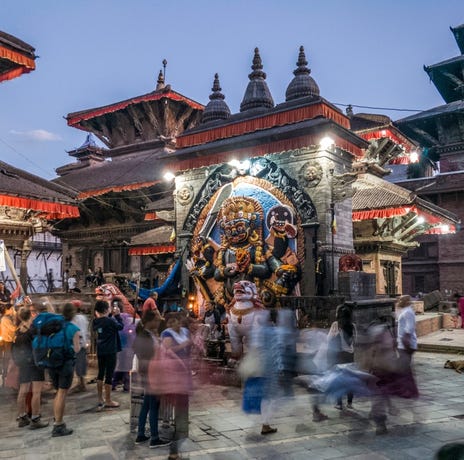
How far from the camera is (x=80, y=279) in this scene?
93.4 ft

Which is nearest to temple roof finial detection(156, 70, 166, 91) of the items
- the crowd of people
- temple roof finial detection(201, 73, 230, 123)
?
temple roof finial detection(201, 73, 230, 123)

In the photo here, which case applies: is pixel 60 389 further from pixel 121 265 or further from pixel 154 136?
pixel 154 136

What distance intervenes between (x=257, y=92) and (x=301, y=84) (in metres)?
1.89

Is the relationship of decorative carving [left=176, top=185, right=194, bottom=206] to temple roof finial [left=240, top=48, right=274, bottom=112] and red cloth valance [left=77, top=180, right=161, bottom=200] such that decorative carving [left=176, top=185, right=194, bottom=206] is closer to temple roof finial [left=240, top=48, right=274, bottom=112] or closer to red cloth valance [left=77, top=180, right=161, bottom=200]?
temple roof finial [left=240, top=48, right=274, bottom=112]

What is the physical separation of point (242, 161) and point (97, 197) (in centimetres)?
1365

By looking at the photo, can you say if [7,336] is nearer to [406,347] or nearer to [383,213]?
[406,347]

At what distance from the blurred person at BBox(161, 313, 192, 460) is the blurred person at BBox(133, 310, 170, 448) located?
0.20 metres

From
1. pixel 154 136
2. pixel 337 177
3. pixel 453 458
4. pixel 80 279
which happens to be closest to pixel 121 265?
pixel 80 279

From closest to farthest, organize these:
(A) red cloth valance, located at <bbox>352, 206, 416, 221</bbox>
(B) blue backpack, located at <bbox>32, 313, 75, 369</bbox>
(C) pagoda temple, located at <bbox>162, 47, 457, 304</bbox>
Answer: (B) blue backpack, located at <bbox>32, 313, 75, 369</bbox> < (C) pagoda temple, located at <bbox>162, 47, 457, 304</bbox> < (A) red cloth valance, located at <bbox>352, 206, 416, 221</bbox>

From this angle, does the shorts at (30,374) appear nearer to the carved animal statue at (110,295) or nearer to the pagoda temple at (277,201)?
the carved animal statue at (110,295)

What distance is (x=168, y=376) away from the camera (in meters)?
5.80

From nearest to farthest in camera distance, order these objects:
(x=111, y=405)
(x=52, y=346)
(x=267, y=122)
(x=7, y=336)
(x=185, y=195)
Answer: (x=52, y=346) → (x=111, y=405) → (x=7, y=336) → (x=267, y=122) → (x=185, y=195)

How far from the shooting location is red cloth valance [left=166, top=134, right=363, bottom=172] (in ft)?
45.6

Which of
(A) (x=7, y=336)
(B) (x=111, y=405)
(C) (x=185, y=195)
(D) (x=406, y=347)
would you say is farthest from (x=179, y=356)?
(C) (x=185, y=195)
